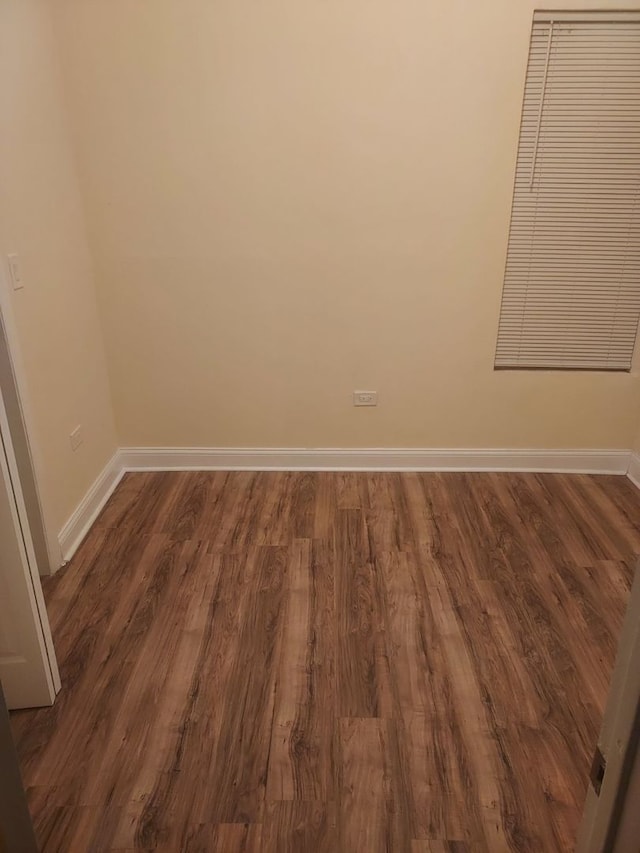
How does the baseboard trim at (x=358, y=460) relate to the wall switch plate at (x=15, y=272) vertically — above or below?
below

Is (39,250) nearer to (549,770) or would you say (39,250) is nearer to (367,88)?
(367,88)

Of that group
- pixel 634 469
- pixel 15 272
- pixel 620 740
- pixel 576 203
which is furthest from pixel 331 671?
pixel 576 203

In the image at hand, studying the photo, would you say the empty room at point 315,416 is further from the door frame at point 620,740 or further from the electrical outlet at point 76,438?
the door frame at point 620,740

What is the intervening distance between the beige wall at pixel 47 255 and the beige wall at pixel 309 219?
0.53 feet

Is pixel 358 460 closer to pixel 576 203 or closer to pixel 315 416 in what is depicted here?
pixel 315 416

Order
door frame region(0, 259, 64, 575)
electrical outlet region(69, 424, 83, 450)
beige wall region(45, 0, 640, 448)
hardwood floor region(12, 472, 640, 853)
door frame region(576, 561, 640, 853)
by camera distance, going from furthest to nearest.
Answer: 1. electrical outlet region(69, 424, 83, 450)
2. beige wall region(45, 0, 640, 448)
3. door frame region(0, 259, 64, 575)
4. hardwood floor region(12, 472, 640, 853)
5. door frame region(576, 561, 640, 853)

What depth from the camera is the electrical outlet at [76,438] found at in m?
2.66

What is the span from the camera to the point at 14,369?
6.87 feet

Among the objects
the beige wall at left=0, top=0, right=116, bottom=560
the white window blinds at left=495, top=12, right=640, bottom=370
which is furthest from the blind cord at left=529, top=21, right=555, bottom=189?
the beige wall at left=0, top=0, right=116, bottom=560

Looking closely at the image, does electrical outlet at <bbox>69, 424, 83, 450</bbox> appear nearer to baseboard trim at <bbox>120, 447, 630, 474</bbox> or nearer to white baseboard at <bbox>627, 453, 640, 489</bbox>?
baseboard trim at <bbox>120, 447, 630, 474</bbox>

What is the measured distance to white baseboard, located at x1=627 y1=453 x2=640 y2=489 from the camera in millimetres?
3131

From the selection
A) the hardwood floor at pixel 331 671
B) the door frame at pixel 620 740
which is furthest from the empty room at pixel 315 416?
the door frame at pixel 620 740

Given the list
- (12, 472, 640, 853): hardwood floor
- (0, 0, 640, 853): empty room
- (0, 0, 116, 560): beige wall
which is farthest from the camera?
(0, 0, 116, 560): beige wall

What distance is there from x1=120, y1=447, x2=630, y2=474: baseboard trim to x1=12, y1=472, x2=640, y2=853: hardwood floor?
294mm
